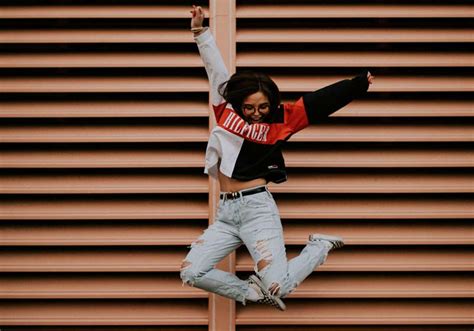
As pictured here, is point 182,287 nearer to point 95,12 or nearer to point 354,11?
point 95,12

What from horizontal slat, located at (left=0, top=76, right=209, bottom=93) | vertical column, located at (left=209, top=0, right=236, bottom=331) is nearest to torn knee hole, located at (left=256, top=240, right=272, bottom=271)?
vertical column, located at (left=209, top=0, right=236, bottom=331)

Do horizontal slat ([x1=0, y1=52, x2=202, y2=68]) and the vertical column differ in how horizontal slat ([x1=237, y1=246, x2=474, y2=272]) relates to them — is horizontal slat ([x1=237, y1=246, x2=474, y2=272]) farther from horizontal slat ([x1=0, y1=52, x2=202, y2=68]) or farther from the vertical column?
horizontal slat ([x1=0, y1=52, x2=202, y2=68])

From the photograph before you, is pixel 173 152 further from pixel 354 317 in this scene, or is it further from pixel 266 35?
pixel 354 317

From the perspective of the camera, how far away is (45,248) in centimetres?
344

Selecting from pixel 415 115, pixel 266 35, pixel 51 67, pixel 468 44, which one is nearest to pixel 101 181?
pixel 51 67

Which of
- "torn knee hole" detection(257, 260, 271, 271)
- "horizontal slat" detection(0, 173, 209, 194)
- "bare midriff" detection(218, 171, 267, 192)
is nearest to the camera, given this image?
"torn knee hole" detection(257, 260, 271, 271)

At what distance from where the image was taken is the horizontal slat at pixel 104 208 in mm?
3393

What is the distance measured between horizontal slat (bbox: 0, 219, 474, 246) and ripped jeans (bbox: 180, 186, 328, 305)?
32 cm

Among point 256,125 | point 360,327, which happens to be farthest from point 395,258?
point 256,125

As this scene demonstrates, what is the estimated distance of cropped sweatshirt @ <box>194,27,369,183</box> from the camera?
3.01m

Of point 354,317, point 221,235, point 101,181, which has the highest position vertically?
point 101,181

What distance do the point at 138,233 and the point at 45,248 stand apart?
21.7 inches

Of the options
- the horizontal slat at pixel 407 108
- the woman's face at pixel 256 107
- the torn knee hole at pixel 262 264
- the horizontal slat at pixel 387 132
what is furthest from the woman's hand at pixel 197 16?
the torn knee hole at pixel 262 264

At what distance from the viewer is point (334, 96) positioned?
3.01 meters
